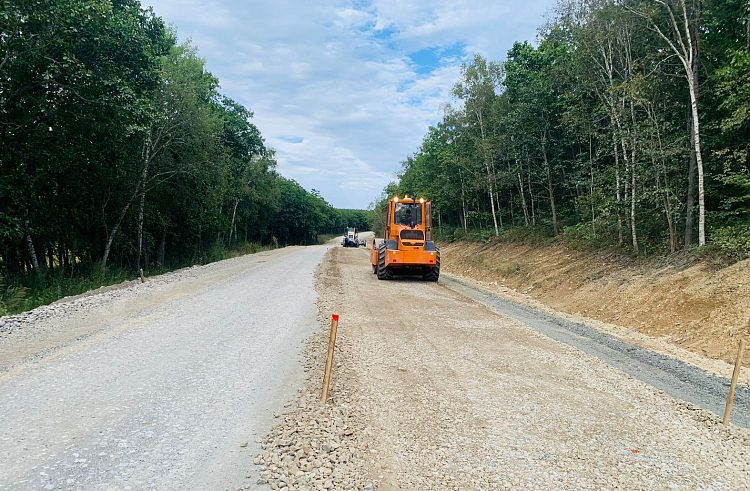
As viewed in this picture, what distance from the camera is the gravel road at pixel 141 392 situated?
340 cm

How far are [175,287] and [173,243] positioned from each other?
56.3ft

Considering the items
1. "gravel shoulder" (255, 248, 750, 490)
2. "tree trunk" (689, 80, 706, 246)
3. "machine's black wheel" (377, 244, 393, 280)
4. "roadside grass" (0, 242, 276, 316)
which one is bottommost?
"gravel shoulder" (255, 248, 750, 490)

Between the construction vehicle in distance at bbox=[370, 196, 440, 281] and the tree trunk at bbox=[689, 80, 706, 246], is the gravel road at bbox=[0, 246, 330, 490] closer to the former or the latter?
the construction vehicle in distance at bbox=[370, 196, 440, 281]

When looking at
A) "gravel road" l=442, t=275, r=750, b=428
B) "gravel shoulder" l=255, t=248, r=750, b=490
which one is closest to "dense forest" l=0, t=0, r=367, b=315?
"gravel shoulder" l=255, t=248, r=750, b=490

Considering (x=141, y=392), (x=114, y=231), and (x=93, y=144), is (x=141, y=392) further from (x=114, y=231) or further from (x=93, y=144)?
(x=114, y=231)

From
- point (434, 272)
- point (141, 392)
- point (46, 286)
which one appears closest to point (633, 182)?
point (434, 272)

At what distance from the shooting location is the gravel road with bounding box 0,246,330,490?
11.1ft

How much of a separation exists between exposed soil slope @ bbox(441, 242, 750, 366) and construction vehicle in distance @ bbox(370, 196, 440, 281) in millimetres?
3478

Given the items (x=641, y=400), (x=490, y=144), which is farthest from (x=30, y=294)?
(x=490, y=144)

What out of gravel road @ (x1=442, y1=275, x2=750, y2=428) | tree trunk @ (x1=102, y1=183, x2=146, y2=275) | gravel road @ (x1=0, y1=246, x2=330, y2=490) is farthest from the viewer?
tree trunk @ (x1=102, y1=183, x2=146, y2=275)

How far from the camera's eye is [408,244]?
1622 cm

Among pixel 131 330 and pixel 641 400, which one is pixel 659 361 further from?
pixel 131 330

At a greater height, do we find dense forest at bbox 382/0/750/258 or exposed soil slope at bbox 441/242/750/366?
dense forest at bbox 382/0/750/258

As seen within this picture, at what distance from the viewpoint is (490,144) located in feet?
79.8
